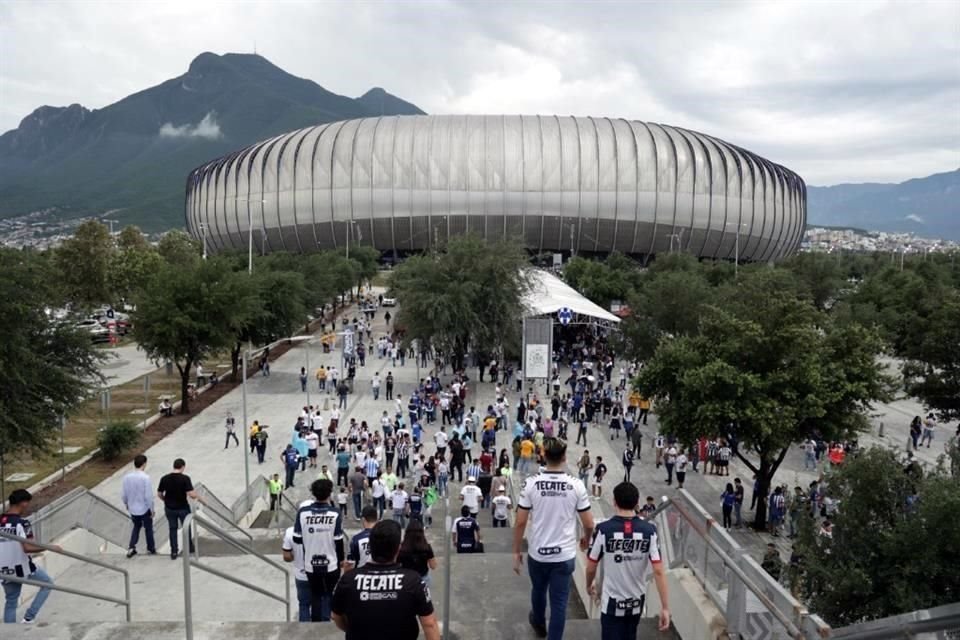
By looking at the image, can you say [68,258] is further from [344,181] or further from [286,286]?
[344,181]

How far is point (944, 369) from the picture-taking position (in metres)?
24.0

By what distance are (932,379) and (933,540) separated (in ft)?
57.9

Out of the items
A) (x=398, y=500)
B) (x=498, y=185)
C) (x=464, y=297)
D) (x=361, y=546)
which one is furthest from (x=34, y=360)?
(x=498, y=185)

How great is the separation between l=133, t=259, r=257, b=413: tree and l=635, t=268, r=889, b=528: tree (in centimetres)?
1859

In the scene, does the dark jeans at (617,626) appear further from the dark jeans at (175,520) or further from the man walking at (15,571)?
the dark jeans at (175,520)

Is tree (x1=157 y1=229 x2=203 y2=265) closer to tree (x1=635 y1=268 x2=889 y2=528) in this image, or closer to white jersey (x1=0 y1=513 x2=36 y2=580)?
tree (x1=635 y1=268 x2=889 y2=528)

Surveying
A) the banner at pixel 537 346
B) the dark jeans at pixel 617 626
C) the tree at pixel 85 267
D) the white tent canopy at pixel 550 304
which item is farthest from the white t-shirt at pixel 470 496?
the tree at pixel 85 267

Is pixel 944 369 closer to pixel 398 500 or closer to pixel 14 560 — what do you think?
pixel 398 500

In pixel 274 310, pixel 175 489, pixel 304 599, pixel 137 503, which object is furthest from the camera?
pixel 274 310

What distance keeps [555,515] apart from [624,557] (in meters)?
0.62

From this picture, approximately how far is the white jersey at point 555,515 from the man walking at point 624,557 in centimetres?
33

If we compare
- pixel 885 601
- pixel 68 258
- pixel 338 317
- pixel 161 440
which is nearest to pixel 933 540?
pixel 885 601

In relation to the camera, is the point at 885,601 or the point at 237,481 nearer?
the point at 885,601

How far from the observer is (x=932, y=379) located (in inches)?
924
